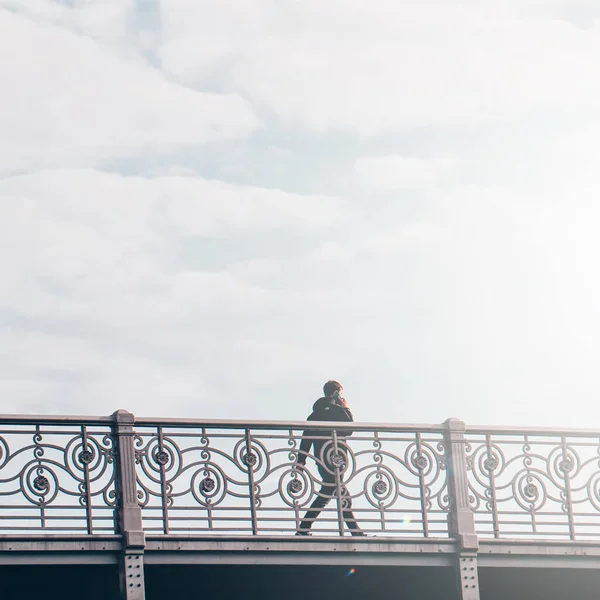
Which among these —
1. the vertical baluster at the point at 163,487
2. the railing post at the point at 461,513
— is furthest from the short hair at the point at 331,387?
the vertical baluster at the point at 163,487

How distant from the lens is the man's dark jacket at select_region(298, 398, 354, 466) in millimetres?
14852

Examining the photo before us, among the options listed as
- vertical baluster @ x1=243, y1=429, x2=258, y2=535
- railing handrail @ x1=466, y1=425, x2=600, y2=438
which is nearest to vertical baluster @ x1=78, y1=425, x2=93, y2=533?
vertical baluster @ x1=243, y1=429, x2=258, y2=535

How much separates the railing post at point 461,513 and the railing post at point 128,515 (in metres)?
3.61

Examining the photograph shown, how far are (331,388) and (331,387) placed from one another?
0.01m

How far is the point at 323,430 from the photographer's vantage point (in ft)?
49.2

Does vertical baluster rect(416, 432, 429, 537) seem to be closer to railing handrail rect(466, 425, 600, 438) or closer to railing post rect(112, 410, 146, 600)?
railing handrail rect(466, 425, 600, 438)

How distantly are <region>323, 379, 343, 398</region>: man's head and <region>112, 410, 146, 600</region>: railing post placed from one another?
2.60 m

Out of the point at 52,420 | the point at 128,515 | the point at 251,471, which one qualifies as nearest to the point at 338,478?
the point at 251,471

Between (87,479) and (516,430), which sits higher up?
(516,430)

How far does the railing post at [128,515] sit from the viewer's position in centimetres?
1373

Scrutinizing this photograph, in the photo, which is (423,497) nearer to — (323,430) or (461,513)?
(461,513)

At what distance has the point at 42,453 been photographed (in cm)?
1362

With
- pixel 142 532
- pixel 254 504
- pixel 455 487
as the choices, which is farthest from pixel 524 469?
pixel 142 532

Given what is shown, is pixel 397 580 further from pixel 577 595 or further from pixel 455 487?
pixel 577 595
